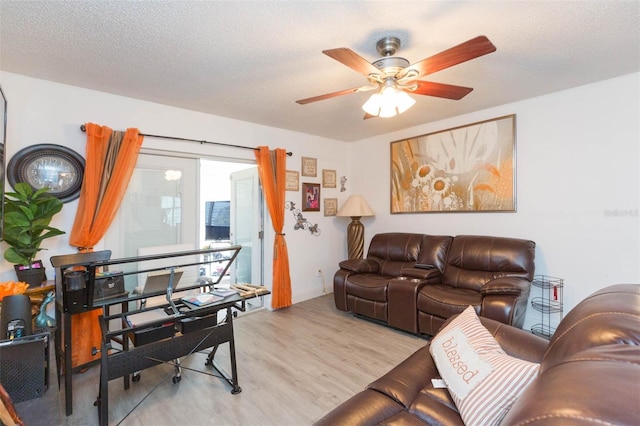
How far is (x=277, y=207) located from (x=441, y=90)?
2578 mm

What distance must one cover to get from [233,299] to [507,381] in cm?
169

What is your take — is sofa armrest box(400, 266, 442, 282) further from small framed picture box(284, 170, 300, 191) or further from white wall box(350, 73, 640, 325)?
small framed picture box(284, 170, 300, 191)

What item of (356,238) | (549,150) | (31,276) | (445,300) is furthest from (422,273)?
(31,276)

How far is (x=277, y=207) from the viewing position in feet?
13.2

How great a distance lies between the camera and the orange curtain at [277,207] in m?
3.92

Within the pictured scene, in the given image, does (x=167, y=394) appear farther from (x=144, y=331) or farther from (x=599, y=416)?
(x=599, y=416)

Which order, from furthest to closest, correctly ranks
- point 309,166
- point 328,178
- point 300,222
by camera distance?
point 328,178 < point 309,166 < point 300,222

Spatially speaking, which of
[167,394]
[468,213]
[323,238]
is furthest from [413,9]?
[323,238]

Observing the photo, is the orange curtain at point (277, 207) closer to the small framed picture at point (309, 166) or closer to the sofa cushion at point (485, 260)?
the small framed picture at point (309, 166)

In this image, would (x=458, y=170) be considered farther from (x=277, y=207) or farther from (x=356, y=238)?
(x=277, y=207)

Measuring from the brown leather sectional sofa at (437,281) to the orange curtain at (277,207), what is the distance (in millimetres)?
783

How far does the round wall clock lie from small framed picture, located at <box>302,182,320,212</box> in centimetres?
269

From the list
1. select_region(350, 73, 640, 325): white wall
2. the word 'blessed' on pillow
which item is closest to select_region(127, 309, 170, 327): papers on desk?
the word 'blessed' on pillow

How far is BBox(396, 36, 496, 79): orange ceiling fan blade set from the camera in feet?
4.87
